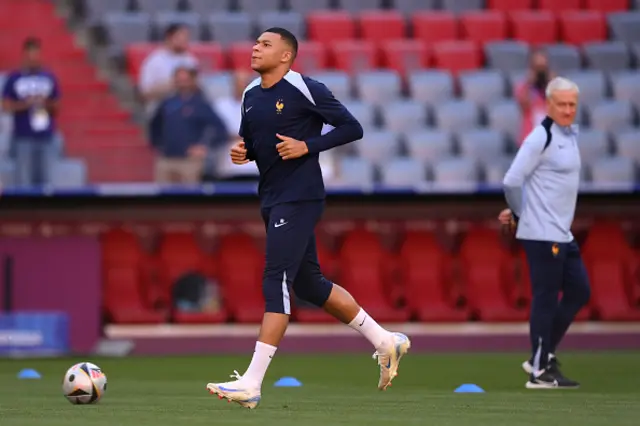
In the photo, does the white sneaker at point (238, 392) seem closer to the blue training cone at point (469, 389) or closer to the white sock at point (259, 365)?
the white sock at point (259, 365)

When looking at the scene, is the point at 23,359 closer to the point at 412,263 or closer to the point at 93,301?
the point at 93,301

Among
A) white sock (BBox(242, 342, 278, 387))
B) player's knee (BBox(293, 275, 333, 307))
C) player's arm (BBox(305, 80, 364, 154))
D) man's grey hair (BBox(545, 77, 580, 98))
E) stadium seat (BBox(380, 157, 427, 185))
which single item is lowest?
white sock (BBox(242, 342, 278, 387))

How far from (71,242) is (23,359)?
1301mm

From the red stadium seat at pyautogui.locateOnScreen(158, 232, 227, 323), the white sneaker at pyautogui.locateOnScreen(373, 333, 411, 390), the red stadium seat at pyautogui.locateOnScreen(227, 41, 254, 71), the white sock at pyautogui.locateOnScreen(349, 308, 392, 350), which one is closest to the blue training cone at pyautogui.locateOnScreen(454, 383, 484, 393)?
the white sneaker at pyautogui.locateOnScreen(373, 333, 411, 390)

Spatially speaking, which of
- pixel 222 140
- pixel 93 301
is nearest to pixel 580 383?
pixel 93 301

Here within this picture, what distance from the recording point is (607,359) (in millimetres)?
12562

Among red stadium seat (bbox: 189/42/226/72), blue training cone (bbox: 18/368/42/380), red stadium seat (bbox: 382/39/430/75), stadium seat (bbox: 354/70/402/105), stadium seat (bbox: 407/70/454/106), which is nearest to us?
blue training cone (bbox: 18/368/42/380)

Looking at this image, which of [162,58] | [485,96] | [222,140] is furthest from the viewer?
[485,96]

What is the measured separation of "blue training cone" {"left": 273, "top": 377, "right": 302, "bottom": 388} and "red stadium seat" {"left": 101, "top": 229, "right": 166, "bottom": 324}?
3942 mm

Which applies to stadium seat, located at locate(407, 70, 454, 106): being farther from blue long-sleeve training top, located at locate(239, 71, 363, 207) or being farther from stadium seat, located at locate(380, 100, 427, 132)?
blue long-sleeve training top, located at locate(239, 71, 363, 207)

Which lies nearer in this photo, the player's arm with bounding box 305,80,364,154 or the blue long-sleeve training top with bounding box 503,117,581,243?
the player's arm with bounding box 305,80,364,154

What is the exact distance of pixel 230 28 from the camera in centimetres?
1912

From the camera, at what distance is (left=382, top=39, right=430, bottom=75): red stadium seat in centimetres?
1877

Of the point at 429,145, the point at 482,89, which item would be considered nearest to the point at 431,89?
the point at 482,89
